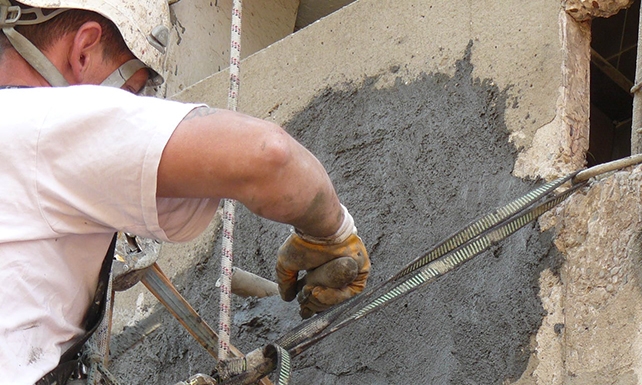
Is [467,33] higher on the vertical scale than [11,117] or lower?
lower

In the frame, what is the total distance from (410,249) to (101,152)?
3.88 feet

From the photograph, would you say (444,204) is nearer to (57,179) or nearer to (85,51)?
(85,51)

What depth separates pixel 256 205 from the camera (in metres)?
1.82

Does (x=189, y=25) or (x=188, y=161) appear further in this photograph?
(x=189, y=25)

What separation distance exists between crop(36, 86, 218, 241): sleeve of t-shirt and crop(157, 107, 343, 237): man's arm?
30mm

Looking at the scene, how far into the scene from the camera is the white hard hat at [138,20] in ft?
6.75

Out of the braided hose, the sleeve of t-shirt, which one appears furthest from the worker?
the braided hose

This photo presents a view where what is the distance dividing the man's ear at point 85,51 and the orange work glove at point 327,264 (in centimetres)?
56

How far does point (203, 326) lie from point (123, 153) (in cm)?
89

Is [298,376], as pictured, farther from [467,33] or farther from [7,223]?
[7,223]

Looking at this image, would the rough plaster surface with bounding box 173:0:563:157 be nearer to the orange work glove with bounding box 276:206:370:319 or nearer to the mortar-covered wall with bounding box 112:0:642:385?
the mortar-covered wall with bounding box 112:0:642:385

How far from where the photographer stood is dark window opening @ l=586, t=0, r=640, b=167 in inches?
158

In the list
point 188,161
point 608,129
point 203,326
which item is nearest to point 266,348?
point 203,326

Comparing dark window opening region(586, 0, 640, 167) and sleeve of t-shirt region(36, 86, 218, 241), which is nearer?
sleeve of t-shirt region(36, 86, 218, 241)
